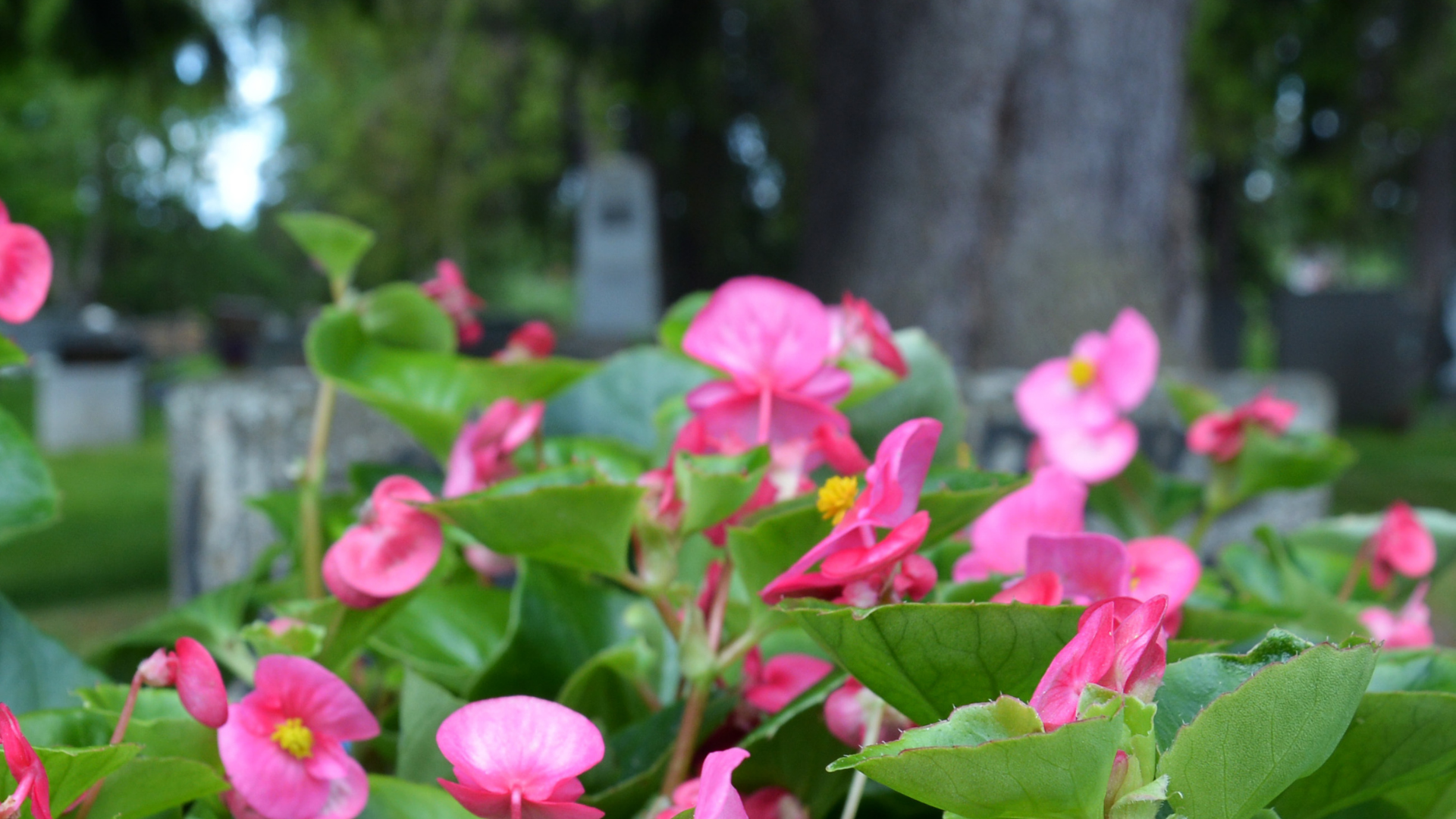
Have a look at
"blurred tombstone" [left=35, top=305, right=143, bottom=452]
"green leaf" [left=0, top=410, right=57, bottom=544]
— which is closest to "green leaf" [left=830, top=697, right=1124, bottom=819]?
"green leaf" [left=0, top=410, right=57, bottom=544]

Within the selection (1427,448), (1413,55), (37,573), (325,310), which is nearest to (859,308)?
(325,310)

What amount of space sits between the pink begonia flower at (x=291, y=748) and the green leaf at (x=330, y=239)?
204 mm

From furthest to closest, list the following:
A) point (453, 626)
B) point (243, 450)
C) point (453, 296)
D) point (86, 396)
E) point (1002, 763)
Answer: point (86, 396) < point (243, 450) < point (453, 296) < point (453, 626) < point (1002, 763)

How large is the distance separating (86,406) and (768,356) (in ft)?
27.3

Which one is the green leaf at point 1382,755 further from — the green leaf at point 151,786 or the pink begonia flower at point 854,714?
the green leaf at point 151,786

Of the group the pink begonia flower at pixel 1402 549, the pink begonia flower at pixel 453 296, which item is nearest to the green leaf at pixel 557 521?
the pink begonia flower at pixel 453 296

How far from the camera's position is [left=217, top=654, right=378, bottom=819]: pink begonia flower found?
10.0 inches

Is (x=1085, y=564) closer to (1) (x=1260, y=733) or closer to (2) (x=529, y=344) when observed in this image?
(1) (x=1260, y=733)

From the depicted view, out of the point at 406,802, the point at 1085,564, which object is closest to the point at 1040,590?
the point at 1085,564

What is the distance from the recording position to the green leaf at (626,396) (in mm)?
518

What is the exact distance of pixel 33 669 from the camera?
325 mm

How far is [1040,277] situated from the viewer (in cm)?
200

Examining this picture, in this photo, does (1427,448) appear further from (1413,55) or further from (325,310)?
(325,310)

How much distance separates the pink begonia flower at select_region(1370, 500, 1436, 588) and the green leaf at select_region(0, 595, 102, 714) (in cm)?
48
